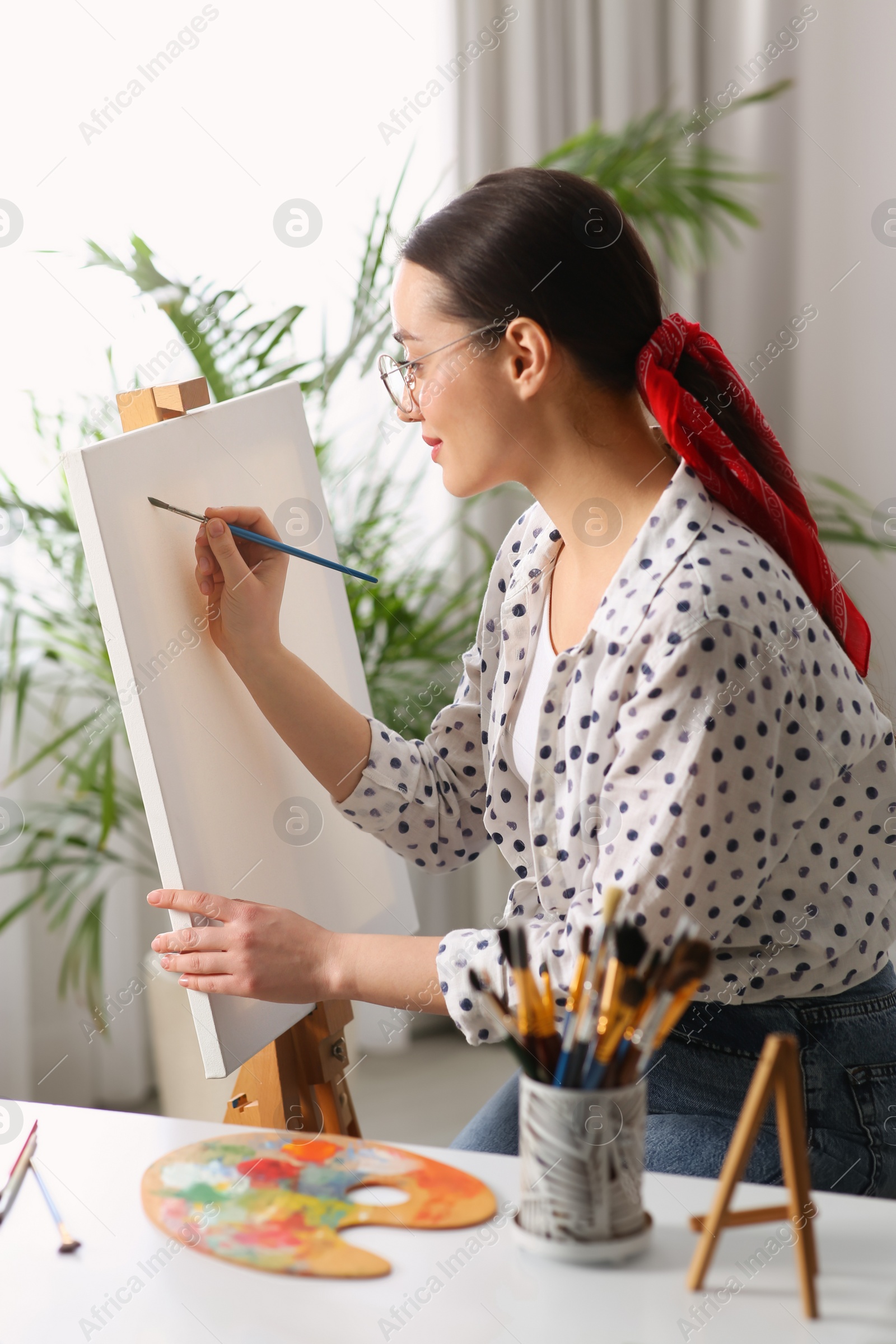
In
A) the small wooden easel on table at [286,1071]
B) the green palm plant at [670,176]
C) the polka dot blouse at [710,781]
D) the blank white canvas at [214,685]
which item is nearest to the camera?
the polka dot blouse at [710,781]

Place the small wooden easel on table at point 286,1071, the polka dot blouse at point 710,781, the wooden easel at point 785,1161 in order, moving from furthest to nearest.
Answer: the small wooden easel on table at point 286,1071
the polka dot blouse at point 710,781
the wooden easel at point 785,1161

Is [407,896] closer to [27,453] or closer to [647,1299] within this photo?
[647,1299]

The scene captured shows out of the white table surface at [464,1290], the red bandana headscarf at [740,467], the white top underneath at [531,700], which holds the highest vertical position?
the red bandana headscarf at [740,467]

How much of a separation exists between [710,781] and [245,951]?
380 millimetres

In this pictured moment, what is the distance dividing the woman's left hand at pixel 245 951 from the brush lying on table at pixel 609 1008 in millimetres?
311

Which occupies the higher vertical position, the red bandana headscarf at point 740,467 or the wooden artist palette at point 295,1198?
the red bandana headscarf at point 740,467

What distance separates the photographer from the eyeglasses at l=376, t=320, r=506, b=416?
1000 mm

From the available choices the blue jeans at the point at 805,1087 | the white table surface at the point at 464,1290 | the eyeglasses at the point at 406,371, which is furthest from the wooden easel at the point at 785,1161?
the eyeglasses at the point at 406,371

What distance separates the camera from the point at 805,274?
7.83 feet

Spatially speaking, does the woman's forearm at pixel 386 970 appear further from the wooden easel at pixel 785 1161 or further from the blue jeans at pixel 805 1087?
the wooden easel at pixel 785 1161

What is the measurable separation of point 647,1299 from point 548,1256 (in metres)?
0.06

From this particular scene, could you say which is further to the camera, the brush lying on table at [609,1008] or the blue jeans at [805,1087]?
the blue jeans at [805,1087]

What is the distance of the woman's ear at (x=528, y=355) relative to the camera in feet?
3.22

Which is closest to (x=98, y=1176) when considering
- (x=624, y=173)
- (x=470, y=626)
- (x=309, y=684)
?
(x=309, y=684)
